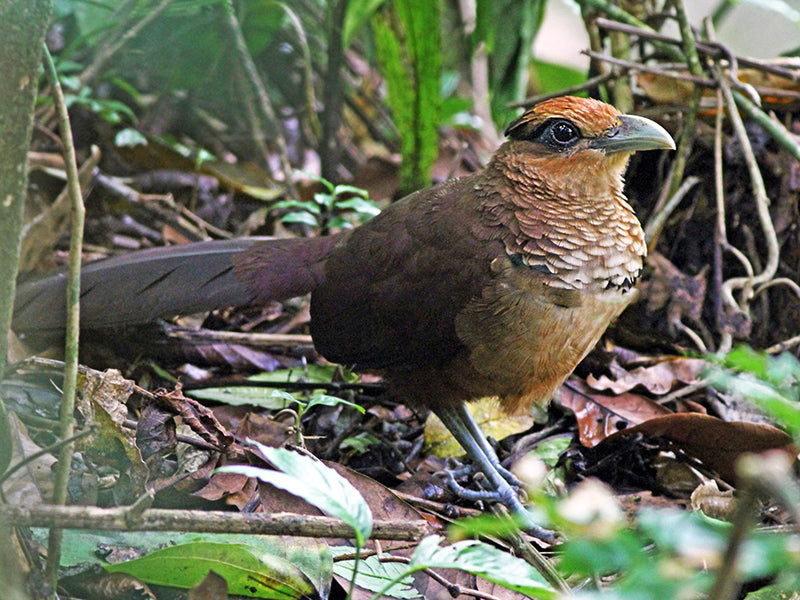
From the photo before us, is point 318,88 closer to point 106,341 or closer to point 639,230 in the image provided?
point 106,341

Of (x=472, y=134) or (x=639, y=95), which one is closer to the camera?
(x=639, y=95)

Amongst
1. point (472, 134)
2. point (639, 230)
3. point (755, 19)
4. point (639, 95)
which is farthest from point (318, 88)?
point (755, 19)

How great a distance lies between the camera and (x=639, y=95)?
436 centimetres

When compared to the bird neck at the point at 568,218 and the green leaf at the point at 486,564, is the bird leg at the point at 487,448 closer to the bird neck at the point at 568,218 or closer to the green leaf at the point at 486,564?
the bird neck at the point at 568,218

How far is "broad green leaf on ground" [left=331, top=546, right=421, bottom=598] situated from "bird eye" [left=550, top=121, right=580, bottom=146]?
5.54 ft

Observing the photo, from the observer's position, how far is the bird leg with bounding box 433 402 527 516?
3.15m

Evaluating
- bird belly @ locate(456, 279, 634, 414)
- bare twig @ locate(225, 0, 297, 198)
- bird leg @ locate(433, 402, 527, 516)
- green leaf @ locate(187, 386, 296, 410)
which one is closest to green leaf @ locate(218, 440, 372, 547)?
bird belly @ locate(456, 279, 634, 414)

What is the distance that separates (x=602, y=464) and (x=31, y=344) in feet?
7.85

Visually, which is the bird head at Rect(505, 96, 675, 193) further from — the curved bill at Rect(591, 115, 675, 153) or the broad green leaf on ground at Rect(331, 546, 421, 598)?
the broad green leaf on ground at Rect(331, 546, 421, 598)

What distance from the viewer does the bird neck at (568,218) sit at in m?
2.99

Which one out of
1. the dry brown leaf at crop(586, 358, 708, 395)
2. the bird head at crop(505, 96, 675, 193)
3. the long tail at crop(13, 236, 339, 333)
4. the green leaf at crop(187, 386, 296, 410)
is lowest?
the green leaf at crop(187, 386, 296, 410)

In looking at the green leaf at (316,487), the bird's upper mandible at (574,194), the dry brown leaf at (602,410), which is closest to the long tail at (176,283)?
the bird's upper mandible at (574,194)

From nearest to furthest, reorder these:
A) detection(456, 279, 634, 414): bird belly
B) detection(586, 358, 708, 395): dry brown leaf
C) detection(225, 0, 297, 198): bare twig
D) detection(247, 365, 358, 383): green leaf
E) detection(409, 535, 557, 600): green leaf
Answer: detection(409, 535, 557, 600): green leaf, detection(456, 279, 634, 414): bird belly, detection(586, 358, 708, 395): dry brown leaf, detection(247, 365, 358, 383): green leaf, detection(225, 0, 297, 198): bare twig

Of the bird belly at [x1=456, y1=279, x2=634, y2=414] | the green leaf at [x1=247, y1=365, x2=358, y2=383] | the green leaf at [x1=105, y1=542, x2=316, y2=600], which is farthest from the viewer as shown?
the green leaf at [x1=247, y1=365, x2=358, y2=383]
